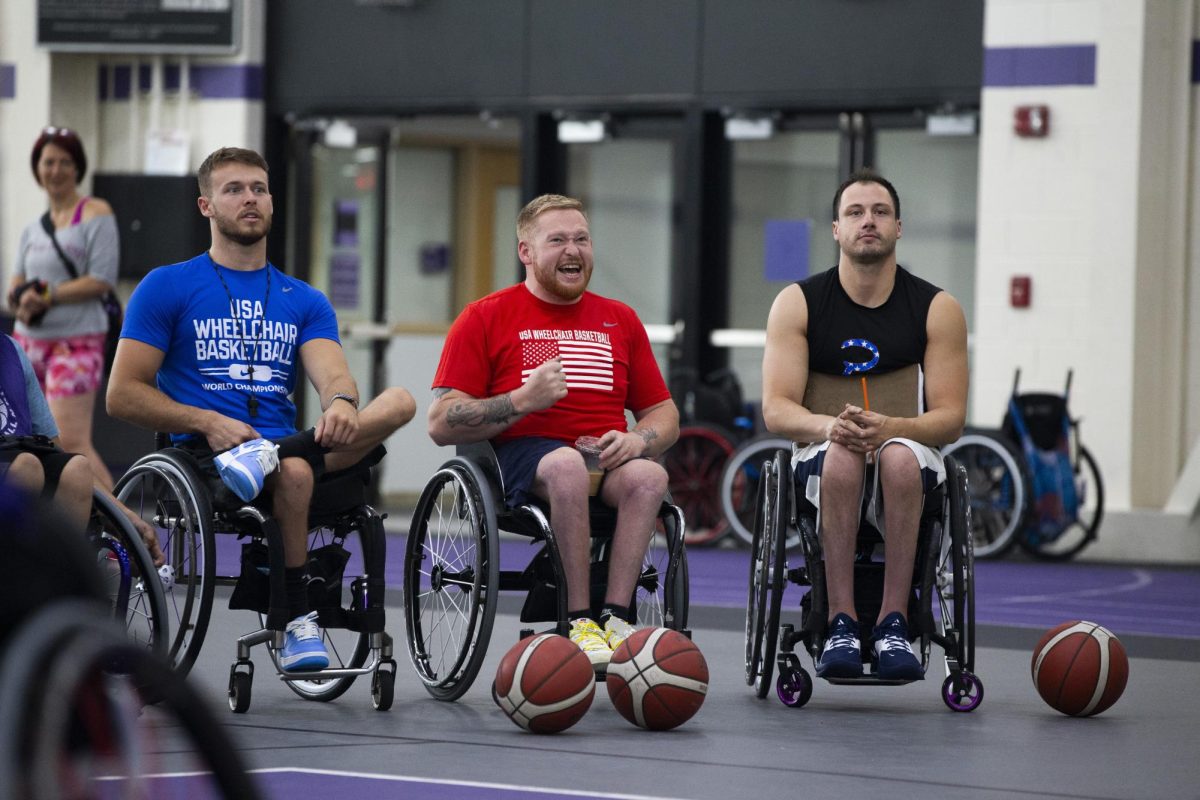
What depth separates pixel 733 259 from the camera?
1258cm

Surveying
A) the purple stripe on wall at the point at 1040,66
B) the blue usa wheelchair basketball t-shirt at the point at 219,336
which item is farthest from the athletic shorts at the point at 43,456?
the purple stripe on wall at the point at 1040,66

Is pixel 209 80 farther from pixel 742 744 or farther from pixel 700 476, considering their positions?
pixel 742 744

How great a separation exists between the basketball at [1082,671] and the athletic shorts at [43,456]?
2475 millimetres

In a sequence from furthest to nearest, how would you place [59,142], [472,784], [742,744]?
[59,142] < [742,744] < [472,784]

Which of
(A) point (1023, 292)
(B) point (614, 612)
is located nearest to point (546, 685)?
(B) point (614, 612)

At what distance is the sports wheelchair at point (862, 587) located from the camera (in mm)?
5203

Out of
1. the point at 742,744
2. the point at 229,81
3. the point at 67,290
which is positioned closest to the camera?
the point at 742,744

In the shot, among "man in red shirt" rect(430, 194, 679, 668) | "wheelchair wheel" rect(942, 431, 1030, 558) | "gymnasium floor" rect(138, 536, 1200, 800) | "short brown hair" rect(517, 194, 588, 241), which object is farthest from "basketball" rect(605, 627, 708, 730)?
"wheelchair wheel" rect(942, 431, 1030, 558)

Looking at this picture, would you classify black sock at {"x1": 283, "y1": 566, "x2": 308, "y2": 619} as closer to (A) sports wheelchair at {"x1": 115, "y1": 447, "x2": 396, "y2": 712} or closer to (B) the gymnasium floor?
(A) sports wheelchair at {"x1": 115, "y1": 447, "x2": 396, "y2": 712}

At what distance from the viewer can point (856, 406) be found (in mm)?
5484

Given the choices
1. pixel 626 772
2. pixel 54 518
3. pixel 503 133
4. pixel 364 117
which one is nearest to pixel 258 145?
pixel 364 117

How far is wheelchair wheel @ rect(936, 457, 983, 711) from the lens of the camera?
5.14m

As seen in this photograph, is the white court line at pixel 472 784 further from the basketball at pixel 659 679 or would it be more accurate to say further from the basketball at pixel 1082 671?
the basketball at pixel 1082 671

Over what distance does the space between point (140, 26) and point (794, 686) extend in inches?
359
